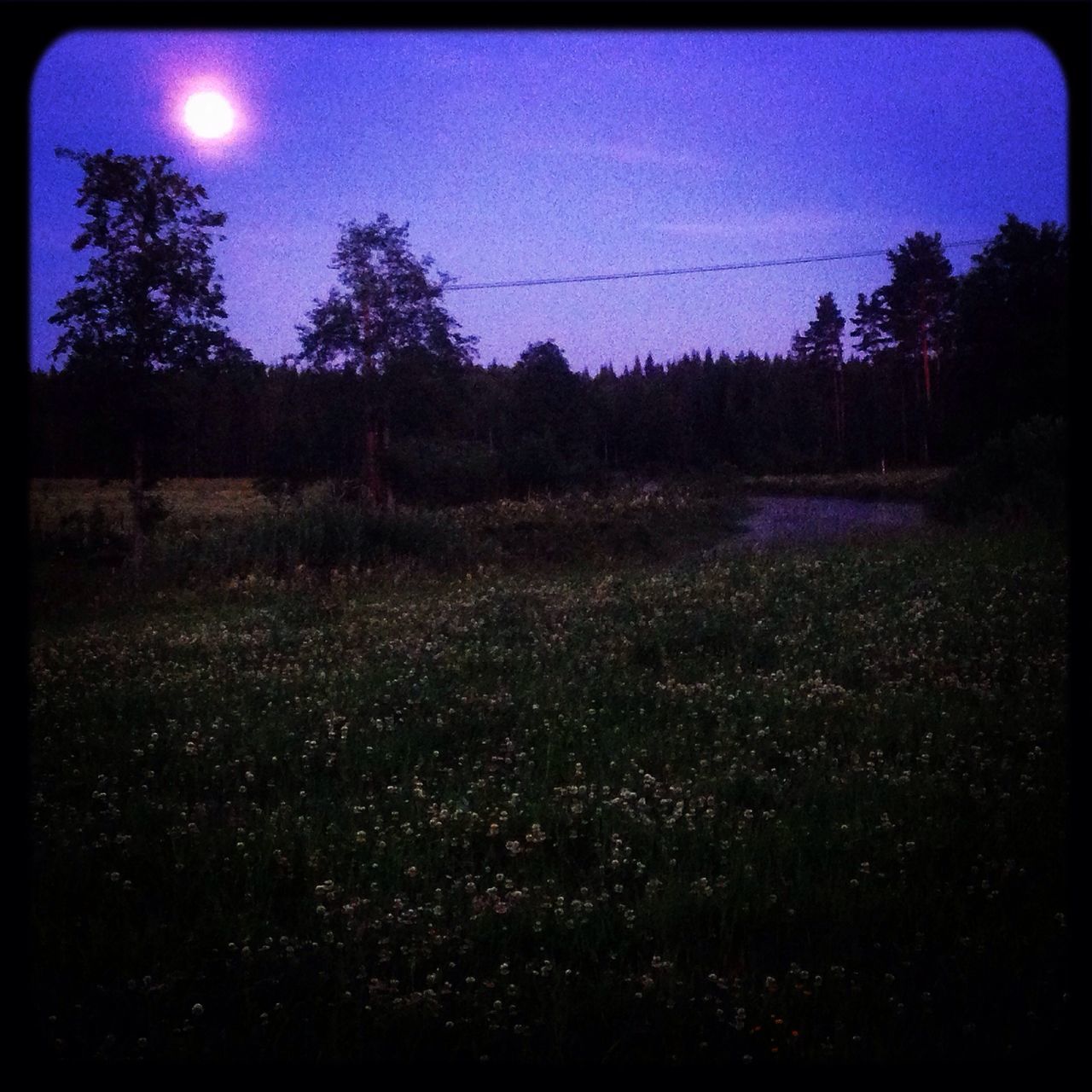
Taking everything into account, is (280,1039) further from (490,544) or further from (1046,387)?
(1046,387)

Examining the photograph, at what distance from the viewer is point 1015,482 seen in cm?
2311

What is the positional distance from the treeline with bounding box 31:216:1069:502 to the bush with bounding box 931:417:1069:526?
92.2 inches

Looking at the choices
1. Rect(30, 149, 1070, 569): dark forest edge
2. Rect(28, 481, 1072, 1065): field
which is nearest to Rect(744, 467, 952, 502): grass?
Rect(30, 149, 1070, 569): dark forest edge

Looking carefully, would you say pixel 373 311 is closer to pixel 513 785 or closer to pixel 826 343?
pixel 513 785

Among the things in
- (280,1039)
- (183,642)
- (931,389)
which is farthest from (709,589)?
(931,389)

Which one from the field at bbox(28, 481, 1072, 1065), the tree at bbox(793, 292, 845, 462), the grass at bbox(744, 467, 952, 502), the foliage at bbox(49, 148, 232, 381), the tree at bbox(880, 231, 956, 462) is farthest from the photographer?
the tree at bbox(793, 292, 845, 462)

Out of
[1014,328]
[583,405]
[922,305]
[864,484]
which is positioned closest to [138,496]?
[1014,328]

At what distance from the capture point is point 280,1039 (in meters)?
2.82

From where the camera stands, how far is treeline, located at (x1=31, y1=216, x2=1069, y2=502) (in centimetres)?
1875

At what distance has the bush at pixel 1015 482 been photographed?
19969 mm

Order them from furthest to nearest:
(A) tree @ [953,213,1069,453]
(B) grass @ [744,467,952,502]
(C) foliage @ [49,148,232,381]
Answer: (B) grass @ [744,467,952,502] → (A) tree @ [953,213,1069,453] → (C) foliage @ [49,148,232,381]

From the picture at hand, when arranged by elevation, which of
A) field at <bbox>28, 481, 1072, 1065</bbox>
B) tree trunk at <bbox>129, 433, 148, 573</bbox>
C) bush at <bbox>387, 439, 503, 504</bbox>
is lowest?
field at <bbox>28, 481, 1072, 1065</bbox>

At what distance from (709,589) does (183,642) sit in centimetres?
677

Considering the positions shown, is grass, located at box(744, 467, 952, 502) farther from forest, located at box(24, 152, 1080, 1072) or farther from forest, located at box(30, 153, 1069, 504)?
forest, located at box(24, 152, 1080, 1072)
